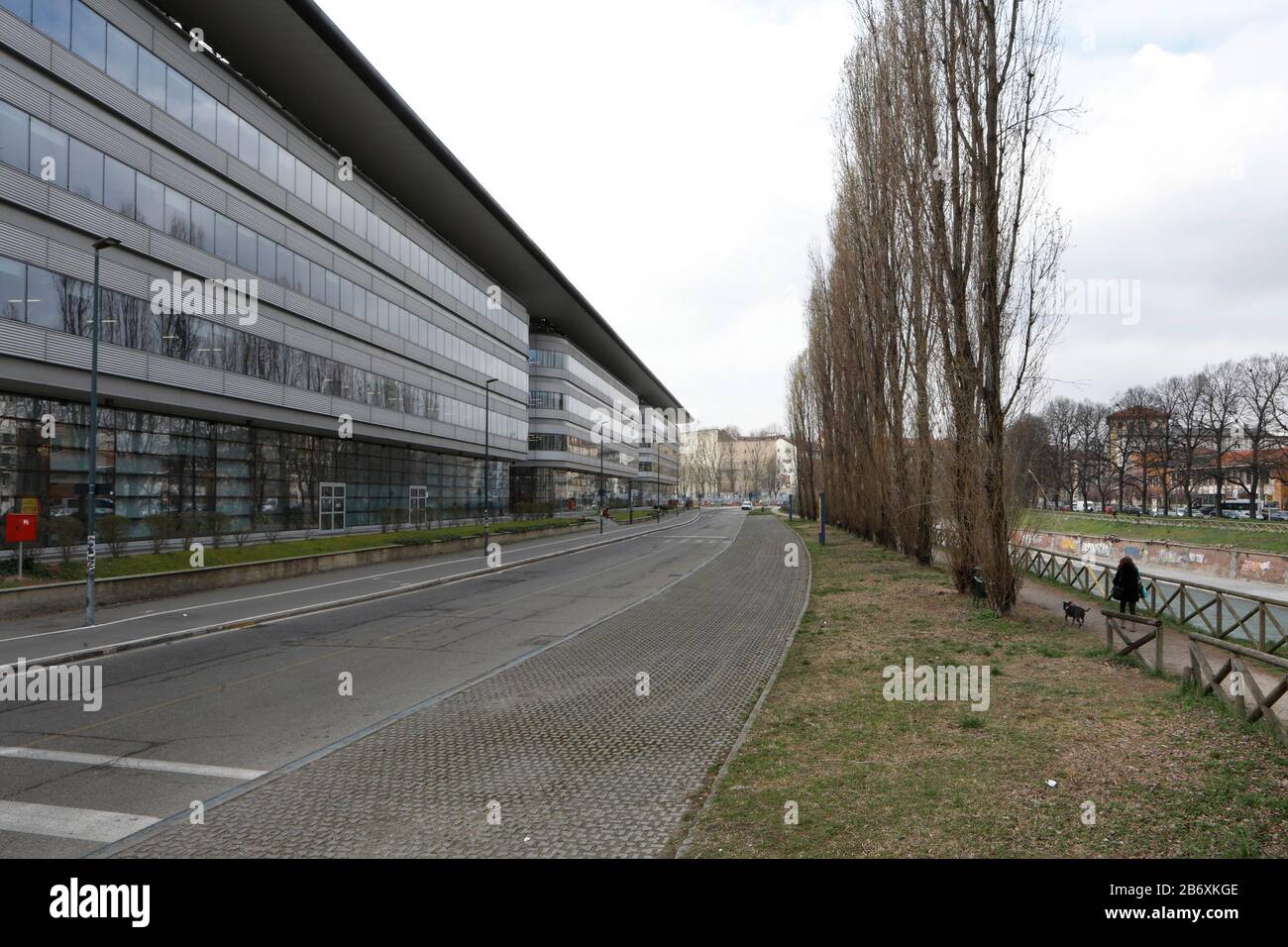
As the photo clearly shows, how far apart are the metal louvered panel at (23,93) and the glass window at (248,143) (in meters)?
8.10

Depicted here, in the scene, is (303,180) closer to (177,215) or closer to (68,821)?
(177,215)

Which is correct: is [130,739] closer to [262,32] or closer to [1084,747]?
[1084,747]

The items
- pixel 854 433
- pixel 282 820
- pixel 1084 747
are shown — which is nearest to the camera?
pixel 282 820

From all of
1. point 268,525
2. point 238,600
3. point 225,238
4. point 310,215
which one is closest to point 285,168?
point 310,215

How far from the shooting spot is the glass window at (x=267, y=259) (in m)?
29.3

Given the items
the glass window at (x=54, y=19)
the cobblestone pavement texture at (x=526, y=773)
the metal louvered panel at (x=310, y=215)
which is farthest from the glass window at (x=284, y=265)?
the cobblestone pavement texture at (x=526, y=773)

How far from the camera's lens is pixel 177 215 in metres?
24.9

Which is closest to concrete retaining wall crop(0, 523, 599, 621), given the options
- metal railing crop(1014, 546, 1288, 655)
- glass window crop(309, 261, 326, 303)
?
glass window crop(309, 261, 326, 303)

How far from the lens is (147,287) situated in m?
23.7

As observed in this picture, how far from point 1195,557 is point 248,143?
4651 centimetres

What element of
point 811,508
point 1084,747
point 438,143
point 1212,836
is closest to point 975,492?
point 1084,747

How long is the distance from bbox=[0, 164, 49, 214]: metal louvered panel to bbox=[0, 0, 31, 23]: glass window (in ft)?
13.5

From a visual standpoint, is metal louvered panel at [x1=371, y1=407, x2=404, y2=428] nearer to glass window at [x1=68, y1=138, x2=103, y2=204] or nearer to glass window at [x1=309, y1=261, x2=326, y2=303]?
glass window at [x1=309, y1=261, x2=326, y2=303]
